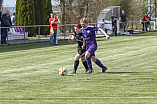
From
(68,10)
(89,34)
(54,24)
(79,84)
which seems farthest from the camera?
(68,10)

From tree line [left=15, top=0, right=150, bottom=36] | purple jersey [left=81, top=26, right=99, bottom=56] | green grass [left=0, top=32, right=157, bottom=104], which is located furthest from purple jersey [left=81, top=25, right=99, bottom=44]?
tree line [left=15, top=0, right=150, bottom=36]

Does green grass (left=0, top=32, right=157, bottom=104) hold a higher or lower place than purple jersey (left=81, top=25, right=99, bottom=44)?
lower

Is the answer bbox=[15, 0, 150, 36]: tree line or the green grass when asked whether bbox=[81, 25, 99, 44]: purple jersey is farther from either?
bbox=[15, 0, 150, 36]: tree line

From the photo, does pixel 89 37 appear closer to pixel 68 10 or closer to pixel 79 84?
pixel 79 84

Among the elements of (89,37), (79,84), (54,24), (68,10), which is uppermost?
(68,10)

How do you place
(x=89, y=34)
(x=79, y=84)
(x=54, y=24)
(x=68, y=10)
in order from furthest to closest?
(x=68, y=10)
(x=54, y=24)
(x=89, y=34)
(x=79, y=84)

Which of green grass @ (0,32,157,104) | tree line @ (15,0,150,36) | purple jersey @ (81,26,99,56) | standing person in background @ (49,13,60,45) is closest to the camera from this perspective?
green grass @ (0,32,157,104)

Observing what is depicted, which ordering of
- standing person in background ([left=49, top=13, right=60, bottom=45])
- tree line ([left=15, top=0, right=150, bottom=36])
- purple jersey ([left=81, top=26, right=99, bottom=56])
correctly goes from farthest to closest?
1. tree line ([left=15, top=0, right=150, bottom=36])
2. standing person in background ([left=49, top=13, right=60, bottom=45])
3. purple jersey ([left=81, top=26, right=99, bottom=56])

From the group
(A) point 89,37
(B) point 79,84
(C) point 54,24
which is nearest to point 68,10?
(C) point 54,24

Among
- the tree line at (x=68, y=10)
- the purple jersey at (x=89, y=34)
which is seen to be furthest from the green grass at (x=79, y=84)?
the tree line at (x=68, y=10)

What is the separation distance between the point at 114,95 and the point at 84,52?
3.60 meters

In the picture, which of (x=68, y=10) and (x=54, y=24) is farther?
(x=68, y=10)

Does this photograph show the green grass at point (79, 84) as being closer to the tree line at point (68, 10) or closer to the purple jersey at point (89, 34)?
the purple jersey at point (89, 34)

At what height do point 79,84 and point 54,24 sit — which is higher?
point 54,24
